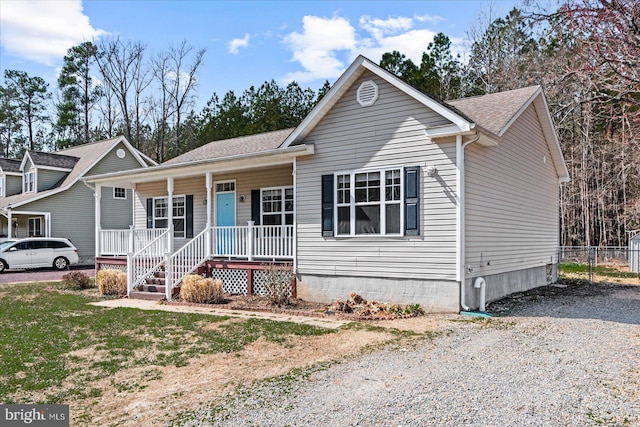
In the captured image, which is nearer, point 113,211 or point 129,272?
point 129,272

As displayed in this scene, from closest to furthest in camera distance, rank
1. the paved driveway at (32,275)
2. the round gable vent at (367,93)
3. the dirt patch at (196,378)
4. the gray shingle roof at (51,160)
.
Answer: the dirt patch at (196,378)
the round gable vent at (367,93)
the paved driveway at (32,275)
the gray shingle roof at (51,160)

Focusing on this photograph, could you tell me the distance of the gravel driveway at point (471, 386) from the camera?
434cm

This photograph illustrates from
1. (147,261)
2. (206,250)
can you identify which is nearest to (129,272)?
(147,261)

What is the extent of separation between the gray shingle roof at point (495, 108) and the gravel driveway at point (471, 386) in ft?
17.2

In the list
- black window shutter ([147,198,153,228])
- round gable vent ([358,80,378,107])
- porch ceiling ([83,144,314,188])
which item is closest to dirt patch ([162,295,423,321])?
porch ceiling ([83,144,314,188])

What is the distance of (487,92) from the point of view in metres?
28.5

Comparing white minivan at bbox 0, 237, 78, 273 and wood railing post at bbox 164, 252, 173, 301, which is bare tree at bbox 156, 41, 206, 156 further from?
wood railing post at bbox 164, 252, 173, 301

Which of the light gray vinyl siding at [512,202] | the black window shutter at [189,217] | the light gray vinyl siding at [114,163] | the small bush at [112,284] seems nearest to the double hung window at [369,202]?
the light gray vinyl siding at [512,202]

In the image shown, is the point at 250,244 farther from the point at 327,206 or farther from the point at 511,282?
the point at 511,282

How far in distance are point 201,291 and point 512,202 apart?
833cm

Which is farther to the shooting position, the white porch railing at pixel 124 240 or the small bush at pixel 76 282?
the small bush at pixel 76 282

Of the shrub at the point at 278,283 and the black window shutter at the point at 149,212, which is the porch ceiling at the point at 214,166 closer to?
the black window shutter at the point at 149,212

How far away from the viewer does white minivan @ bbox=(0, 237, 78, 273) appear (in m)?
21.5

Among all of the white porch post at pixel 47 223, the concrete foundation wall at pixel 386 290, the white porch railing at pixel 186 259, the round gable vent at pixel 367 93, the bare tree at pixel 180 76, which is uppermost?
the bare tree at pixel 180 76
